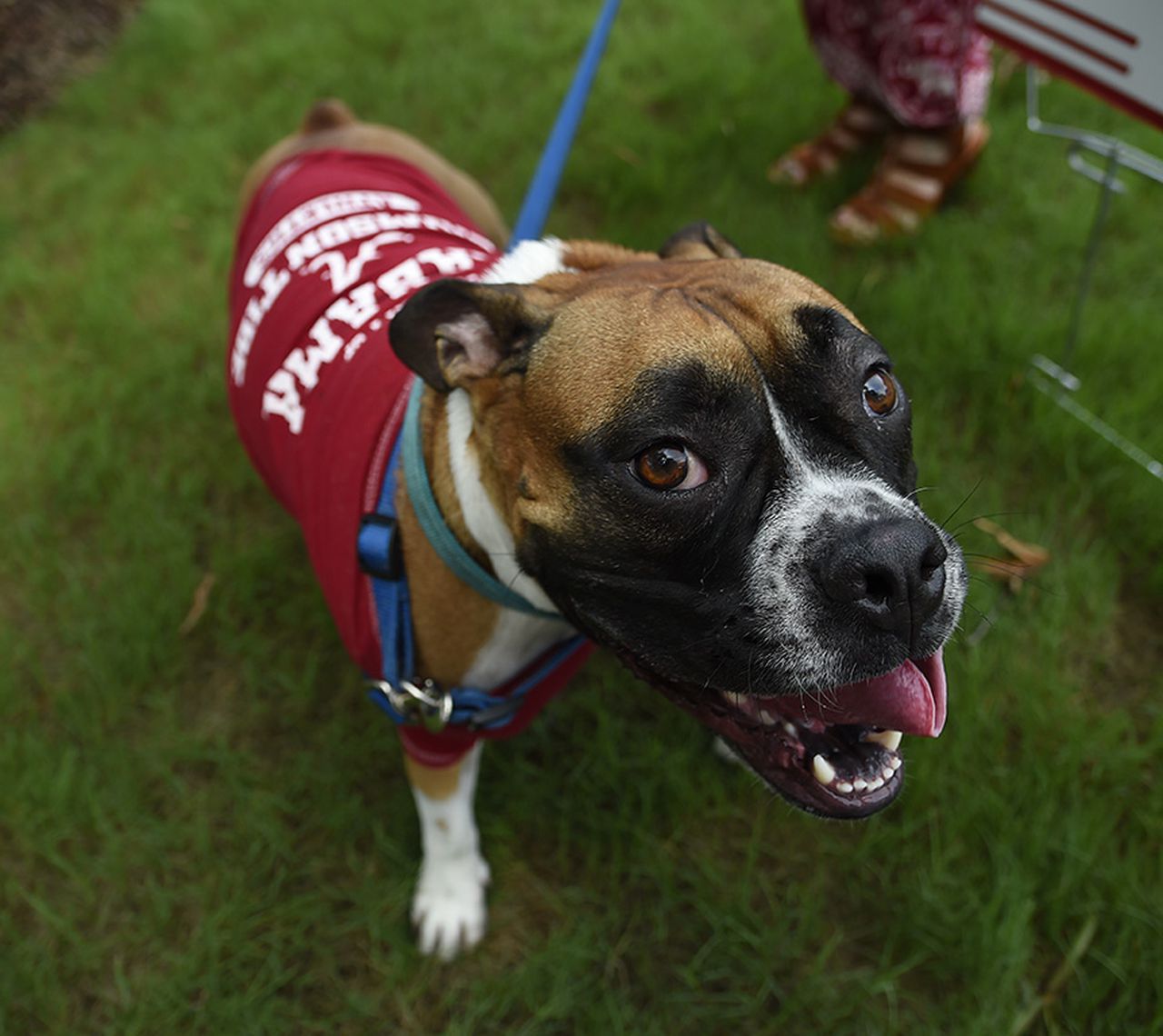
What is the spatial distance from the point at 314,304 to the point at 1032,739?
2.41 metres

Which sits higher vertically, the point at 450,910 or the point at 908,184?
the point at 908,184

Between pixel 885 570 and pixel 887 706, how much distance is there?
15.3 inches

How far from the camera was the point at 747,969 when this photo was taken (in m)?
2.63

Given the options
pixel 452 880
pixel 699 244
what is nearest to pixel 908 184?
pixel 699 244

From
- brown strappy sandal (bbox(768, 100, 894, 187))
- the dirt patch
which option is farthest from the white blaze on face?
the dirt patch

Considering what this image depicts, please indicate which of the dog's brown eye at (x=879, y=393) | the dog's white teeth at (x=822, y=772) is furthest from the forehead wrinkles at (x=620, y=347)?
the dog's white teeth at (x=822, y=772)

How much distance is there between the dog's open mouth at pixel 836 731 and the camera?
6.07 feet

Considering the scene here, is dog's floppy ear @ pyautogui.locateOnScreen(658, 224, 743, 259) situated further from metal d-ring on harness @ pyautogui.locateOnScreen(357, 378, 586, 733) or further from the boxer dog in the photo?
metal d-ring on harness @ pyautogui.locateOnScreen(357, 378, 586, 733)

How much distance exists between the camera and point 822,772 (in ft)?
6.15

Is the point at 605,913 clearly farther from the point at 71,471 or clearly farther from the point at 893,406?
the point at 71,471

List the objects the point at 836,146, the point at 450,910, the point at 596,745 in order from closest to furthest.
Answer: the point at 450,910 → the point at 596,745 → the point at 836,146

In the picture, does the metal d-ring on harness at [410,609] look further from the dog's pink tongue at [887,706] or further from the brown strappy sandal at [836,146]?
the brown strappy sandal at [836,146]

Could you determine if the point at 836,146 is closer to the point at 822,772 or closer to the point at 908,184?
the point at 908,184

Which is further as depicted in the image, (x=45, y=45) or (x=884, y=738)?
(x=45, y=45)
